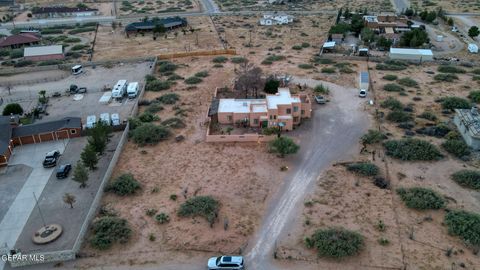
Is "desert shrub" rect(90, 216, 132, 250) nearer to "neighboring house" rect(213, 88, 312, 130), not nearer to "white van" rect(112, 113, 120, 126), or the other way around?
"white van" rect(112, 113, 120, 126)

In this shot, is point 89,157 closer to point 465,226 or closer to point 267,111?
point 267,111

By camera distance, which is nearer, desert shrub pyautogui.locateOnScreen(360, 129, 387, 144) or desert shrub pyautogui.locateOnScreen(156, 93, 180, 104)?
desert shrub pyautogui.locateOnScreen(360, 129, 387, 144)

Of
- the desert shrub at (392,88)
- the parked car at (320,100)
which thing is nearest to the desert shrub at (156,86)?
the parked car at (320,100)

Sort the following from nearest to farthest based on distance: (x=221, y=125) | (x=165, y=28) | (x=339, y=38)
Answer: (x=221, y=125) → (x=339, y=38) → (x=165, y=28)

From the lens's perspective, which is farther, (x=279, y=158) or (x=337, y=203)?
(x=279, y=158)

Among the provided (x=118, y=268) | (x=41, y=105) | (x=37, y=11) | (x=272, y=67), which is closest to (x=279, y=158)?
(x=118, y=268)

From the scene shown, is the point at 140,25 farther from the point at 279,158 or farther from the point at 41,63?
the point at 279,158

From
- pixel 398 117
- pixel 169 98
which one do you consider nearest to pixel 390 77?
pixel 398 117

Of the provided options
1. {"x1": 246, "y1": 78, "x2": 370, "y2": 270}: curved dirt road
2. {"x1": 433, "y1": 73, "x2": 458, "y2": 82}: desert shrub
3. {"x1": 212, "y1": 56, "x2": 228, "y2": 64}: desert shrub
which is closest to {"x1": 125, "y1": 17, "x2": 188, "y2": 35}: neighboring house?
{"x1": 212, "y1": 56, "x2": 228, "y2": 64}: desert shrub
